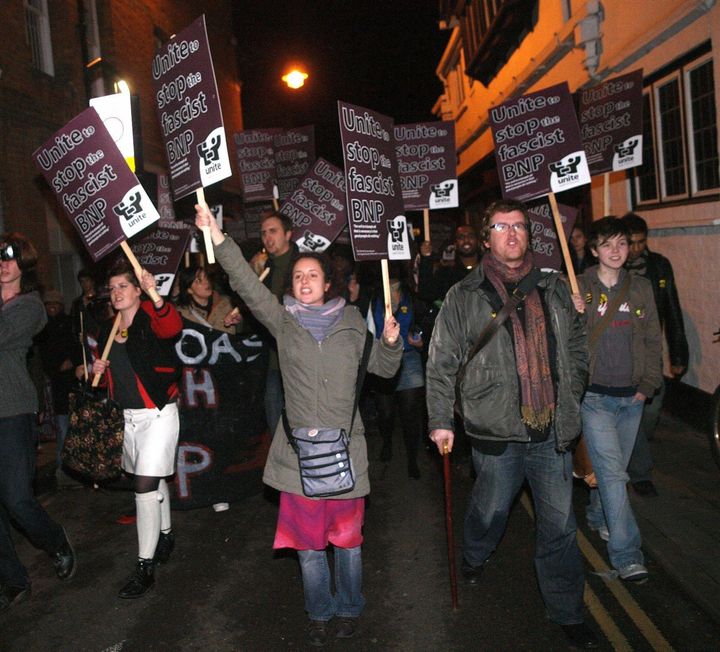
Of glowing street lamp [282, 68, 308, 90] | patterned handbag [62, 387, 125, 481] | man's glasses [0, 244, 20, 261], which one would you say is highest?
glowing street lamp [282, 68, 308, 90]

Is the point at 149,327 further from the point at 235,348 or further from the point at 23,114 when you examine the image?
the point at 23,114

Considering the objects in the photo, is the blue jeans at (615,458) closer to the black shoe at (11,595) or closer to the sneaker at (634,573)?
the sneaker at (634,573)

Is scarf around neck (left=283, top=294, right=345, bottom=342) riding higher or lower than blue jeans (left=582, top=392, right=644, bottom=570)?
higher

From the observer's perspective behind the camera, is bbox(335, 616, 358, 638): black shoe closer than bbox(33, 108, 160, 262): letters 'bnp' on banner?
Yes

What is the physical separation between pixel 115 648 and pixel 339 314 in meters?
2.23

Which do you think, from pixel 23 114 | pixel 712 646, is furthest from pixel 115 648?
pixel 23 114

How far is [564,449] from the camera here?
13.1 ft

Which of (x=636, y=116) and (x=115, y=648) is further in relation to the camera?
(x=636, y=116)

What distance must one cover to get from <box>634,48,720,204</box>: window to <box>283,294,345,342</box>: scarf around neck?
18.7 feet

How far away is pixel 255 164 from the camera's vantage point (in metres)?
10.0

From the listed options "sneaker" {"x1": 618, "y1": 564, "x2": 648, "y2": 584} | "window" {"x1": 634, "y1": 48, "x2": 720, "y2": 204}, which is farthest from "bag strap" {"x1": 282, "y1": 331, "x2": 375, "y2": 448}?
"window" {"x1": 634, "y1": 48, "x2": 720, "y2": 204}

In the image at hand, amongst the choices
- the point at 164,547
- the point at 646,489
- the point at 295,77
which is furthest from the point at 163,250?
the point at 295,77

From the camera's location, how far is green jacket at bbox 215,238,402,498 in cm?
402

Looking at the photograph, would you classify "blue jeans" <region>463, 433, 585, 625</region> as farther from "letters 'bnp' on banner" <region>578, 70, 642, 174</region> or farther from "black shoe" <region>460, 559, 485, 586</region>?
"letters 'bnp' on banner" <region>578, 70, 642, 174</region>
